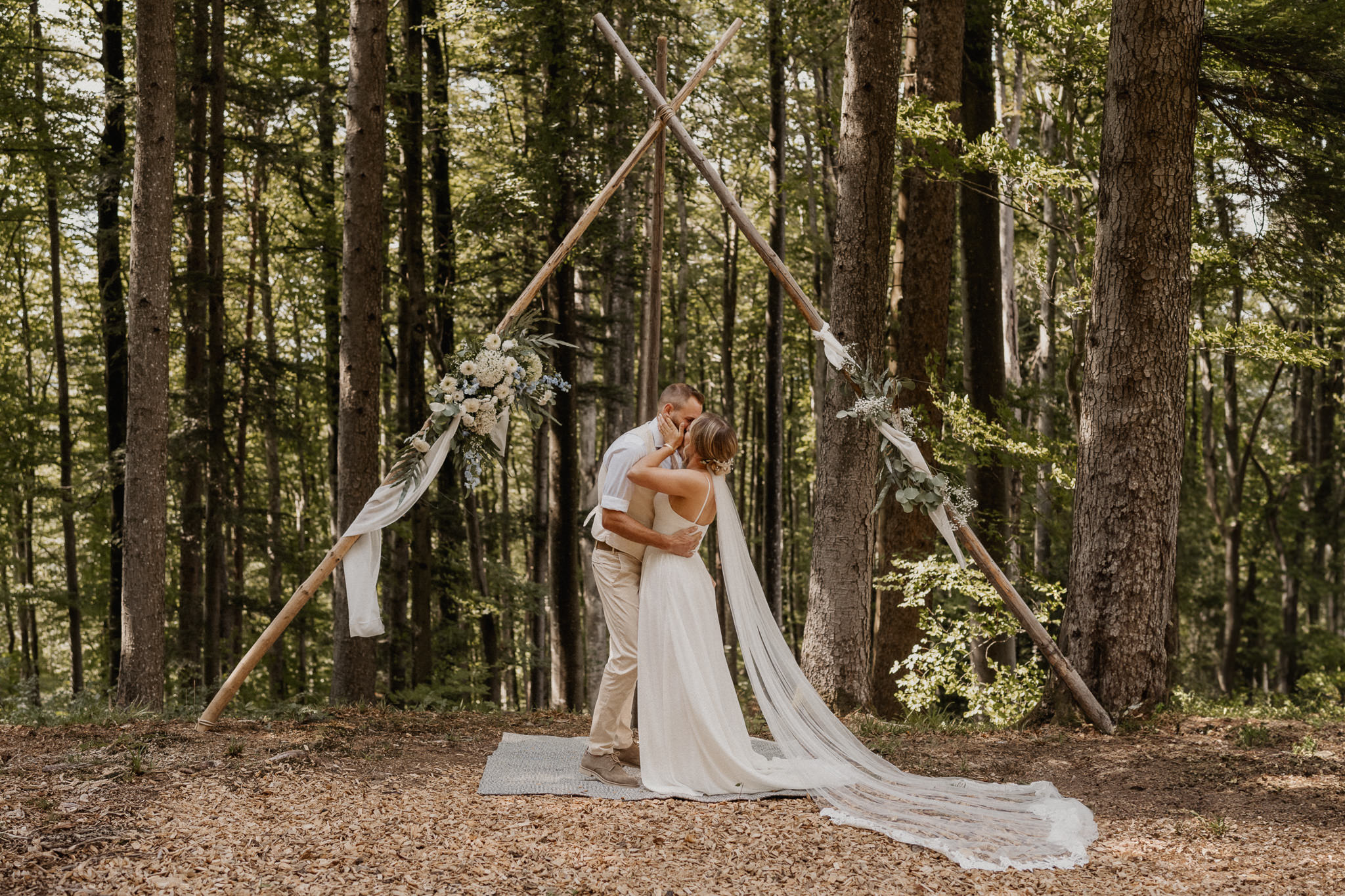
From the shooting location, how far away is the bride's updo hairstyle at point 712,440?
571 centimetres

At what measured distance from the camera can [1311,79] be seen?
766 centimetres

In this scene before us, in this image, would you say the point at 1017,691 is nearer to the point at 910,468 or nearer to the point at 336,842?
the point at 910,468

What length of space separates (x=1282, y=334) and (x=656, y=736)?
774 cm

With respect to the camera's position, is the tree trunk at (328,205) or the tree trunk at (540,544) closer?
the tree trunk at (328,205)

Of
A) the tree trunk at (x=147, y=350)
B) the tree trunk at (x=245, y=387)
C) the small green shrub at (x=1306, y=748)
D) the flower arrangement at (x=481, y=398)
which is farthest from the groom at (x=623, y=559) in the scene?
the tree trunk at (x=245, y=387)

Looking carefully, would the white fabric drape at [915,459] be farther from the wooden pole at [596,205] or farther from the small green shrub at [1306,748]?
the small green shrub at [1306,748]

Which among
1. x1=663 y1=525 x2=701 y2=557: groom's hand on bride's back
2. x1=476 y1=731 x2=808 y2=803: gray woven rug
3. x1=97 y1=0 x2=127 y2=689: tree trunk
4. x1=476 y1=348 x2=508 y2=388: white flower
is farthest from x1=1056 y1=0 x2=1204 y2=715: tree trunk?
x1=97 y1=0 x2=127 y2=689: tree trunk

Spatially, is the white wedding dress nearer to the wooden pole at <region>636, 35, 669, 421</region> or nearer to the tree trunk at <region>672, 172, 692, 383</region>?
the wooden pole at <region>636, 35, 669, 421</region>

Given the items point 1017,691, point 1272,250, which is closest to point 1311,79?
point 1272,250

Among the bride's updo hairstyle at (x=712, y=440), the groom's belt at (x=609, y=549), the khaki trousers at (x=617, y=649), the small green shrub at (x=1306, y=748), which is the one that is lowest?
the small green shrub at (x=1306, y=748)

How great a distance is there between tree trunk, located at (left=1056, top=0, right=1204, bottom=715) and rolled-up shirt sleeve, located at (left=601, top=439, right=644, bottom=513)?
3585 millimetres

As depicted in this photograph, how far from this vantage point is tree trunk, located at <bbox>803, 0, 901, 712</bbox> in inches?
309

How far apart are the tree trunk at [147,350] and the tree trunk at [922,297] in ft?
21.9

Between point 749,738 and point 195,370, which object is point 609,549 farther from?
point 195,370
